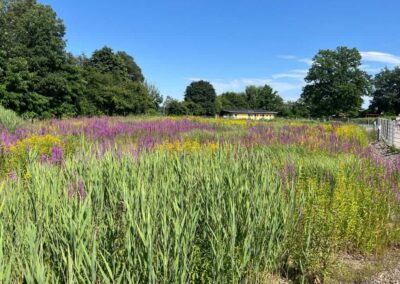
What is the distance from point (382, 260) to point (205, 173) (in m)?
2.34

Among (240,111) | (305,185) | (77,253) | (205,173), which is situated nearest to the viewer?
(77,253)

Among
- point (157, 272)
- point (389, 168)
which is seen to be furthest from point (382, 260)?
point (157, 272)

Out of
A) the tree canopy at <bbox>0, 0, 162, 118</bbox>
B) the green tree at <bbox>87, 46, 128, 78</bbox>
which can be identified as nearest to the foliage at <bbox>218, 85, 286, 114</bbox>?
the green tree at <bbox>87, 46, 128, 78</bbox>

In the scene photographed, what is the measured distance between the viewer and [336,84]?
251 feet

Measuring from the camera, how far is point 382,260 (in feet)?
13.1

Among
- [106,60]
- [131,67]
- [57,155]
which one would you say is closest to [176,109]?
[131,67]

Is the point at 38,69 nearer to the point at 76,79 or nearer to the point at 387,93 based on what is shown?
the point at 76,79

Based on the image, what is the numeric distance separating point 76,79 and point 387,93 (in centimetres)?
9862

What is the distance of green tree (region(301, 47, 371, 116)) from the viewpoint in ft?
249

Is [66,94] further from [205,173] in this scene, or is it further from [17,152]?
[205,173]

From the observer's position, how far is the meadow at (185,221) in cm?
211

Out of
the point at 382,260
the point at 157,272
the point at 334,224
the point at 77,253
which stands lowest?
the point at 382,260

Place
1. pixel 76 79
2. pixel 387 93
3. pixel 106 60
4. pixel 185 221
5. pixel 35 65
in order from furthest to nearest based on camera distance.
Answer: pixel 387 93 → pixel 106 60 → pixel 76 79 → pixel 35 65 → pixel 185 221

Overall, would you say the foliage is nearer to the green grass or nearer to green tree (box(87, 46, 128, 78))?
green tree (box(87, 46, 128, 78))
